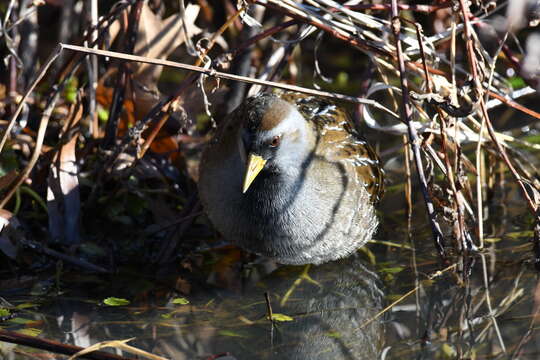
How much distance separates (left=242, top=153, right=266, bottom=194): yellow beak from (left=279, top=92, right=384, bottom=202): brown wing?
16.2 inches

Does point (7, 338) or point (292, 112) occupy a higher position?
point (292, 112)

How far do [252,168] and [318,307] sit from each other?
0.72 meters

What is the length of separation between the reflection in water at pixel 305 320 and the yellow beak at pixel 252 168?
0.59 metres

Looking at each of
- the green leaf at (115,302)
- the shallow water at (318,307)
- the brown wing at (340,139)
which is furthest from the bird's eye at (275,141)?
the green leaf at (115,302)

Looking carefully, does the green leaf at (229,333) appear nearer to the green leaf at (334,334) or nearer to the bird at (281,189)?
the green leaf at (334,334)

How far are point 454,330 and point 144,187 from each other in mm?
2043

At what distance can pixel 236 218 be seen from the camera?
3.59 metres

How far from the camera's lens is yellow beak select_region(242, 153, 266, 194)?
3.36m

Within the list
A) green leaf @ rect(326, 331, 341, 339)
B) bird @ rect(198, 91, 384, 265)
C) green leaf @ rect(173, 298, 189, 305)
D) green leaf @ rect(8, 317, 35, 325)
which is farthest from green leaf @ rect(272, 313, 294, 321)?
green leaf @ rect(8, 317, 35, 325)

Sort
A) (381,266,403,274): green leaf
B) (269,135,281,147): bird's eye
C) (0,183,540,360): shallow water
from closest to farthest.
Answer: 1. (0,183,540,360): shallow water
2. (269,135,281,147): bird's eye
3. (381,266,403,274): green leaf

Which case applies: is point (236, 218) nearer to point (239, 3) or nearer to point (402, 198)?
point (239, 3)

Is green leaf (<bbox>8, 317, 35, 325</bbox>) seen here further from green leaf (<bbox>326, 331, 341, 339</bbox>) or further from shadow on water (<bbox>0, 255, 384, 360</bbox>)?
green leaf (<bbox>326, 331, 341, 339</bbox>)

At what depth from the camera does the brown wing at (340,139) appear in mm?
3836

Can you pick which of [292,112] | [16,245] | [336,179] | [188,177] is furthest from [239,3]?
[16,245]
